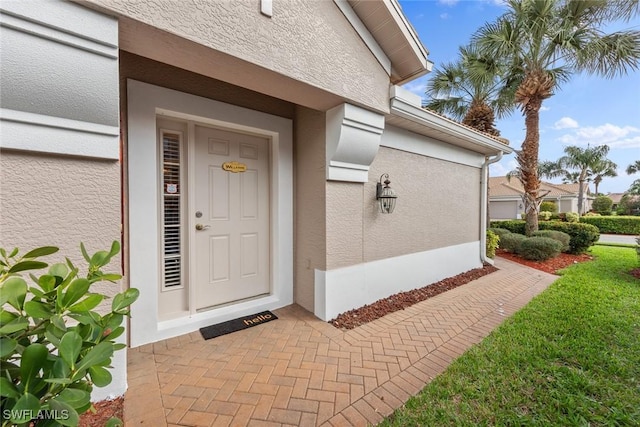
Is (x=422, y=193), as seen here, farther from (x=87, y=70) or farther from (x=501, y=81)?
(x=501, y=81)

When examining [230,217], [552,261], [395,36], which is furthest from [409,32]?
[552,261]

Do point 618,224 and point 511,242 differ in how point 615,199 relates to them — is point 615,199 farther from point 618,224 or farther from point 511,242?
point 511,242

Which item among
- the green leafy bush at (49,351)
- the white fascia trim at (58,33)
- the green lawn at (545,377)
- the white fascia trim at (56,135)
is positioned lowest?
the green lawn at (545,377)

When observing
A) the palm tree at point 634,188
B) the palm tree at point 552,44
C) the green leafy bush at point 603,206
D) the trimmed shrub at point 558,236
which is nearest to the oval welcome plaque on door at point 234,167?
the palm tree at point 552,44

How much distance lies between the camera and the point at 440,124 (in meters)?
4.97

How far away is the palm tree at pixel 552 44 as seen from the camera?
25.8ft

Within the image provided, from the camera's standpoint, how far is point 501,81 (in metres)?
11.0

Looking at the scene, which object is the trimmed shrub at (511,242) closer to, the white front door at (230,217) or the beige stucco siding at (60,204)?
the white front door at (230,217)

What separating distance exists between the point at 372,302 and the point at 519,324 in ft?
7.08

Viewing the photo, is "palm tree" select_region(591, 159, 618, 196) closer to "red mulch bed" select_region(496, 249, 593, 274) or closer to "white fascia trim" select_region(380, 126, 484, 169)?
"red mulch bed" select_region(496, 249, 593, 274)

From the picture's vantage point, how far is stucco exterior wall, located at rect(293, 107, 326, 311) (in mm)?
3871

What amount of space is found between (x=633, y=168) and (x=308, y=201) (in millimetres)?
56145

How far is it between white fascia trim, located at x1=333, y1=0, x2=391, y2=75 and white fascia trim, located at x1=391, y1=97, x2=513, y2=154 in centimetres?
55

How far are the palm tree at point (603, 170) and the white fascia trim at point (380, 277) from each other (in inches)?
1501
